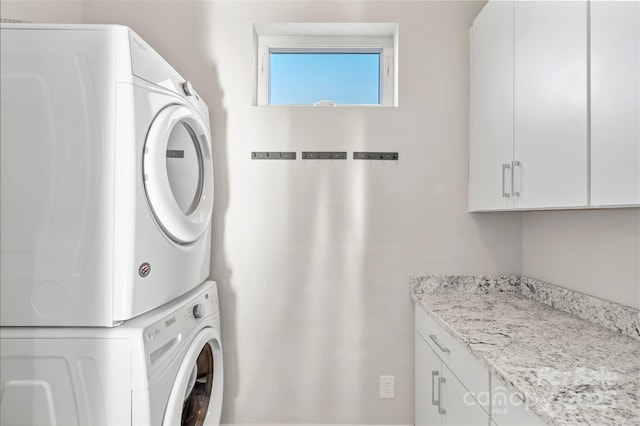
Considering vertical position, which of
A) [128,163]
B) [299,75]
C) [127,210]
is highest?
[299,75]

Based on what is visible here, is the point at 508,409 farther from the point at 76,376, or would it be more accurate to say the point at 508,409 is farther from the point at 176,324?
the point at 76,376

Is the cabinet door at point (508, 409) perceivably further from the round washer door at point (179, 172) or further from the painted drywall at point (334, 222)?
the round washer door at point (179, 172)

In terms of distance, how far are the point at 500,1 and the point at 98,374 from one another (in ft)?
6.44

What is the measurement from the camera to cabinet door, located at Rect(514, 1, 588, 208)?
1.00 metres

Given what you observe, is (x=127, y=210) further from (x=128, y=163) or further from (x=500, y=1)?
(x=500, y=1)

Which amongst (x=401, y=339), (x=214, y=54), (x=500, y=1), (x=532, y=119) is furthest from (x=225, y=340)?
(x=500, y=1)

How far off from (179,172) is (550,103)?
1297 mm

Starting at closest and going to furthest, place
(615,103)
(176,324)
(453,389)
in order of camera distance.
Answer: (615,103) < (176,324) < (453,389)

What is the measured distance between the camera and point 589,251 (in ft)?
4.54

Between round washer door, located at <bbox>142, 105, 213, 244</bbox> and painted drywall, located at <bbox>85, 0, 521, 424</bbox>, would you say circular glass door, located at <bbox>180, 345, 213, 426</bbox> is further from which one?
round washer door, located at <bbox>142, 105, 213, 244</bbox>

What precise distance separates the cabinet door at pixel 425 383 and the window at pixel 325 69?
4.37 feet

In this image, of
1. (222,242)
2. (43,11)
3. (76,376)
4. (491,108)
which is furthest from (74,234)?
(491,108)

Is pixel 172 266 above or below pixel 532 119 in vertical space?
below

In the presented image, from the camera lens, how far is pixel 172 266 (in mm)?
1228
